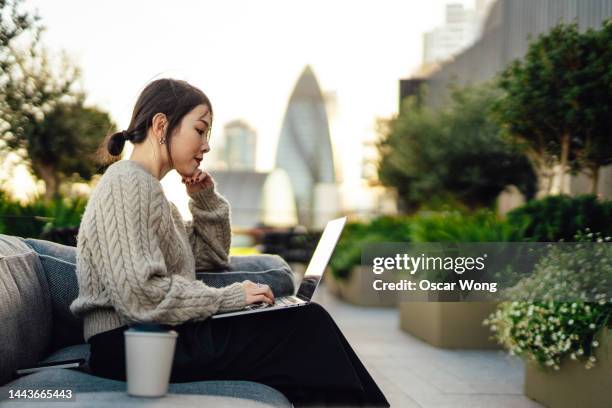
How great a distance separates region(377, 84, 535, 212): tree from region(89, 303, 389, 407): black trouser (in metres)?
14.4

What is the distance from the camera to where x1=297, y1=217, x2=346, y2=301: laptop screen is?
2777mm

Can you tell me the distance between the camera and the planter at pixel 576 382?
3.94m

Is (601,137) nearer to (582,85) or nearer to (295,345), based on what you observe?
(582,85)

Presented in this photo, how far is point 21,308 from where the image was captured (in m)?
2.64

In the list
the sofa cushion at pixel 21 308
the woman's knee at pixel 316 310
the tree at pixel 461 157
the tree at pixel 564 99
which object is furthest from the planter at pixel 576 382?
the tree at pixel 461 157

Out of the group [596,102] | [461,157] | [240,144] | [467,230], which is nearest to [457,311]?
[467,230]

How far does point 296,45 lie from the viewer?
1664cm

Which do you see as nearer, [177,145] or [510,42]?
[177,145]

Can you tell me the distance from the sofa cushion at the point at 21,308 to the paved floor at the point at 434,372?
7.43ft

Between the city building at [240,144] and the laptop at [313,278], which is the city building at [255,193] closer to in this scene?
the city building at [240,144]

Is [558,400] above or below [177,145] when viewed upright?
below

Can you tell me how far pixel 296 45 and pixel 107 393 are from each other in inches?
582

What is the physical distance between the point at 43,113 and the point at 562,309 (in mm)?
6876

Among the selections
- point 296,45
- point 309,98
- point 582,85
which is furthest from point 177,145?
point 309,98
